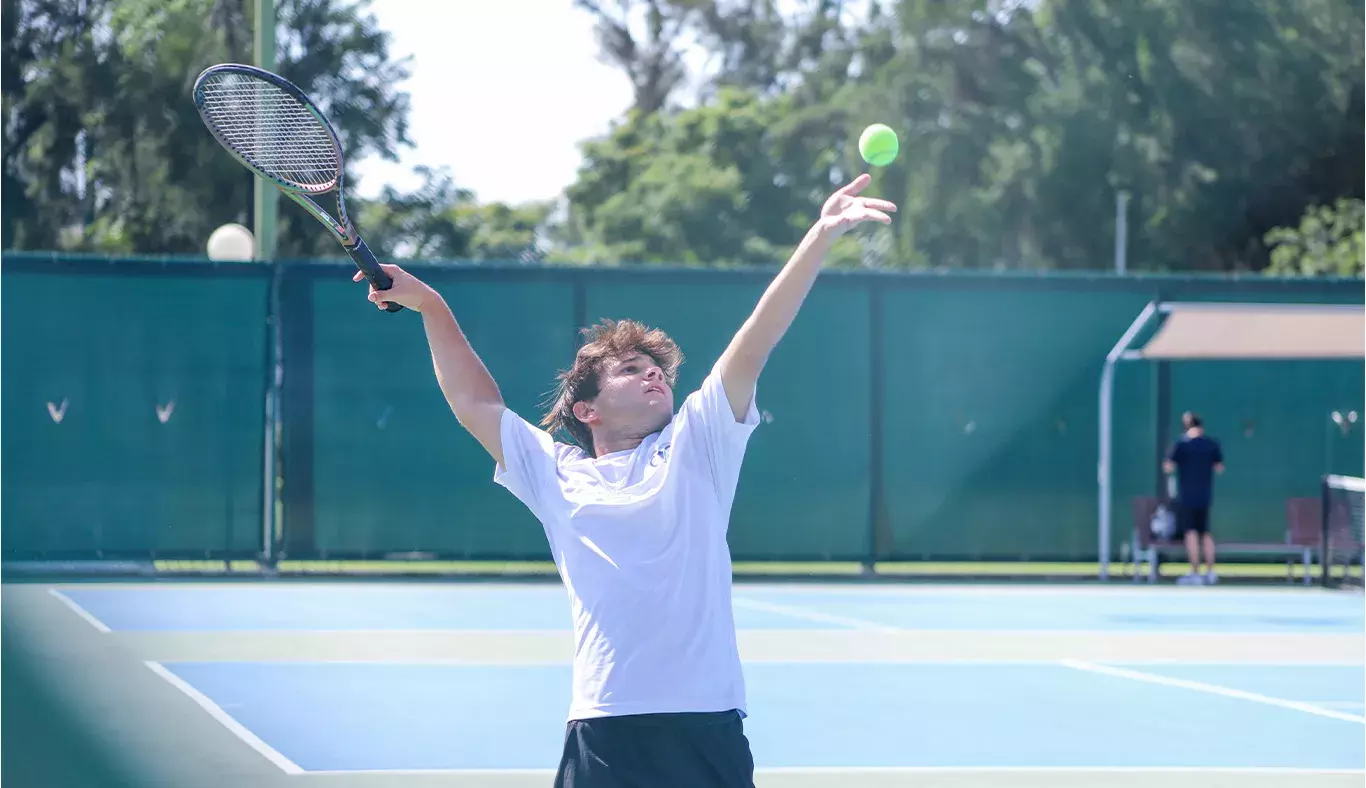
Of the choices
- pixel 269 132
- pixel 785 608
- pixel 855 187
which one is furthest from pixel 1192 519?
pixel 855 187

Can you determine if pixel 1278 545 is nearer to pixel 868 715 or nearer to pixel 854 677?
pixel 854 677

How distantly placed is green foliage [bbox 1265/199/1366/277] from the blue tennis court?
61.3 feet

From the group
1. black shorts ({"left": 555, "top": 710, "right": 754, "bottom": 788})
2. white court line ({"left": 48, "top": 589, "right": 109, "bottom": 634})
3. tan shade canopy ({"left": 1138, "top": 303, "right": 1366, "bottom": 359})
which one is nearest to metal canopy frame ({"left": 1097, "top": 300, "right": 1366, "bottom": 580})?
tan shade canopy ({"left": 1138, "top": 303, "right": 1366, "bottom": 359})

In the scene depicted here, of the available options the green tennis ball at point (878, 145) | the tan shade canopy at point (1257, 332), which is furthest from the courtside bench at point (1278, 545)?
the green tennis ball at point (878, 145)

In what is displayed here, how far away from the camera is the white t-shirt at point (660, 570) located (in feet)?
12.1

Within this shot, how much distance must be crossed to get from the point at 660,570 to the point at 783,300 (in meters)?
0.54

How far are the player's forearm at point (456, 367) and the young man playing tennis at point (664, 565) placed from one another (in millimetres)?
225

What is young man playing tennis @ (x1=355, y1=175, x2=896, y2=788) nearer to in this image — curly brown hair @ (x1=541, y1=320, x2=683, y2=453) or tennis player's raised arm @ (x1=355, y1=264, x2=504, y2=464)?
curly brown hair @ (x1=541, y1=320, x2=683, y2=453)

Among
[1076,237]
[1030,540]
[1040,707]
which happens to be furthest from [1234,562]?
[1076,237]

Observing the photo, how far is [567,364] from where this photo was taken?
16.2 meters

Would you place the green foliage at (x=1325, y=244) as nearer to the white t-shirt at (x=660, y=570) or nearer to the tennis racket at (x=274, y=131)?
the tennis racket at (x=274, y=131)

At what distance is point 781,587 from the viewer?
16.0 metres

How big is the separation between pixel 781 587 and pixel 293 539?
3812mm

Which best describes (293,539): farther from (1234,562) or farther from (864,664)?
(1234,562)
